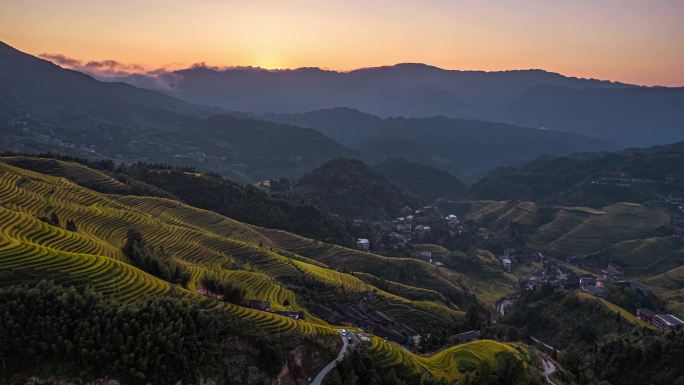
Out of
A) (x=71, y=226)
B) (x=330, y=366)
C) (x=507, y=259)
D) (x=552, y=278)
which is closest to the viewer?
(x=330, y=366)

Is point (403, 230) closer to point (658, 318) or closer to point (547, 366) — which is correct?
point (658, 318)

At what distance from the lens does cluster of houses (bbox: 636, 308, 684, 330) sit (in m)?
60.0

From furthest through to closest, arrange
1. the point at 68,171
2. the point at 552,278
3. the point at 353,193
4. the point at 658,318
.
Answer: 1. the point at 353,193
2. the point at 552,278
3. the point at 68,171
4. the point at 658,318

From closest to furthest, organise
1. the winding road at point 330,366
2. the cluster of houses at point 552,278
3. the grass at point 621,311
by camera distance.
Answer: the winding road at point 330,366, the grass at point 621,311, the cluster of houses at point 552,278

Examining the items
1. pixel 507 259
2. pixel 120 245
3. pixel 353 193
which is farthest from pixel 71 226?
pixel 353 193

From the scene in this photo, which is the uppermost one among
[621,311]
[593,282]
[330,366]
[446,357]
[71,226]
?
[71,226]

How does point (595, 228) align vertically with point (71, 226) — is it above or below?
below

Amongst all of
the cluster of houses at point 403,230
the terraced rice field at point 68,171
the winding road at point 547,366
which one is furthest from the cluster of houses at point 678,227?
the terraced rice field at point 68,171

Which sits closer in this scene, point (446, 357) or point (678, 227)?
point (446, 357)

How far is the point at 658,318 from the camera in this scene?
61938 millimetres

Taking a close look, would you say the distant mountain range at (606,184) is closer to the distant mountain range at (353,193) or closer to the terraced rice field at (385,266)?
the distant mountain range at (353,193)

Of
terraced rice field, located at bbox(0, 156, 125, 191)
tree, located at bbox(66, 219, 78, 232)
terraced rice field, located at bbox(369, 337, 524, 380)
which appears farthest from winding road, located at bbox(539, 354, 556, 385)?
terraced rice field, located at bbox(0, 156, 125, 191)

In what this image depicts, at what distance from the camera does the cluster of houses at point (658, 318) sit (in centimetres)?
6000

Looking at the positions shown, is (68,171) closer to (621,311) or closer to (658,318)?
(621,311)
